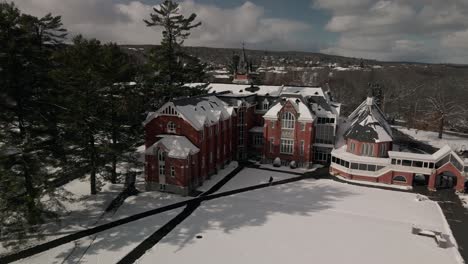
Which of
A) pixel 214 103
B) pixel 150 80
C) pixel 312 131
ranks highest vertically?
pixel 150 80

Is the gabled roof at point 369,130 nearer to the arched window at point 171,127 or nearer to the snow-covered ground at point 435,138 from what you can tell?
the snow-covered ground at point 435,138

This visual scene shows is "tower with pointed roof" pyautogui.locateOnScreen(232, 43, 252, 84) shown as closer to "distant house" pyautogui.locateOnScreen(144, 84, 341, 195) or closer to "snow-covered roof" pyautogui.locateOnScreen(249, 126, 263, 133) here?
"distant house" pyautogui.locateOnScreen(144, 84, 341, 195)

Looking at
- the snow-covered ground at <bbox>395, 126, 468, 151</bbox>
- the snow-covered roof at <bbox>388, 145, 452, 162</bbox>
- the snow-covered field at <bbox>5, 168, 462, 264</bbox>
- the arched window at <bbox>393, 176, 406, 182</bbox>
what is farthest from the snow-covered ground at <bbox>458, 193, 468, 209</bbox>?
the snow-covered ground at <bbox>395, 126, 468, 151</bbox>

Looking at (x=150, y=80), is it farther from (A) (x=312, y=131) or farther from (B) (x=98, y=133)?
(A) (x=312, y=131)

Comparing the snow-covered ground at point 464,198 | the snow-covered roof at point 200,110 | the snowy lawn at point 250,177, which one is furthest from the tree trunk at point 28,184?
the snow-covered ground at point 464,198

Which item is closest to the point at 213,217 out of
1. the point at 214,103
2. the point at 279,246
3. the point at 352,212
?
the point at 279,246

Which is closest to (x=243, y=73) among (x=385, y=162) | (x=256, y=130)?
(x=256, y=130)
